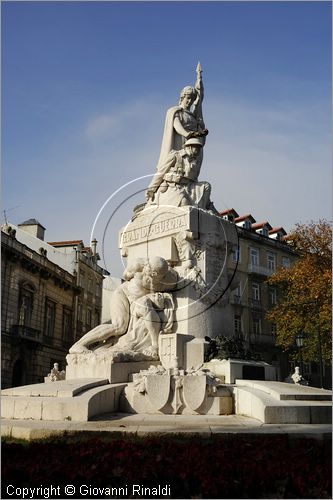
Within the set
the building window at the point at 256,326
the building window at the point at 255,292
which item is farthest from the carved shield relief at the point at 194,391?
the building window at the point at 255,292

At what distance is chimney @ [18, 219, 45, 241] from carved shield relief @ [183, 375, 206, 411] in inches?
1365

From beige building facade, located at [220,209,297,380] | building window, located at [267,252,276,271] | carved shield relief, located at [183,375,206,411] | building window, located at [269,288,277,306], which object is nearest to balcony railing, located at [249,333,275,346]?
beige building facade, located at [220,209,297,380]

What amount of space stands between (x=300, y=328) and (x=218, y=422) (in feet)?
67.4

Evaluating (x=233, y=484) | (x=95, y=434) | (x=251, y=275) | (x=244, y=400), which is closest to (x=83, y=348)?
(x=244, y=400)

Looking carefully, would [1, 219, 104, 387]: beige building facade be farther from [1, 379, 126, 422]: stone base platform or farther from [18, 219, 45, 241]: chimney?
[1, 379, 126, 422]: stone base platform

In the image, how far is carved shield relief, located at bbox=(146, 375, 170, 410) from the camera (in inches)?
342

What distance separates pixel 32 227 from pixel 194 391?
1400 inches

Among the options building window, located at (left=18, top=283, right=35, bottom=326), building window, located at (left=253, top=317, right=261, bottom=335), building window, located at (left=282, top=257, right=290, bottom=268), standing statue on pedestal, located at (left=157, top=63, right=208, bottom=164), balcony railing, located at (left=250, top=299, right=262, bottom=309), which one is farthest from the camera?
building window, located at (left=282, top=257, right=290, bottom=268)

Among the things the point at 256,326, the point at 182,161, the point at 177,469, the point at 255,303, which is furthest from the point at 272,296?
the point at 177,469

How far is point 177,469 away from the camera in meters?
4.61

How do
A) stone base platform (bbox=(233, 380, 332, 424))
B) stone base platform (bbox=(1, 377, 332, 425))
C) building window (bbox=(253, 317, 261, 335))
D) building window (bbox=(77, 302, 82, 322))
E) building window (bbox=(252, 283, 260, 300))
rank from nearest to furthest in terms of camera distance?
1. stone base platform (bbox=(233, 380, 332, 424))
2. stone base platform (bbox=(1, 377, 332, 425))
3. building window (bbox=(253, 317, 261, 335))
4. building window (bbox=(252, 283, 260, 300))
5. building window (bbox=(77, 302, 82, 322))

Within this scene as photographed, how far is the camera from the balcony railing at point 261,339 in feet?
118

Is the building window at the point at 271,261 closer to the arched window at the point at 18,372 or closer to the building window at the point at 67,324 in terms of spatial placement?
the building window at the point at 67,324

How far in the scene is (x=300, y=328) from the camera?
27484 millimetres
